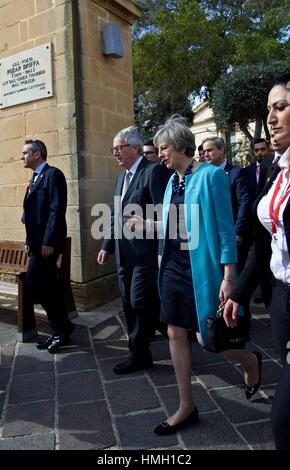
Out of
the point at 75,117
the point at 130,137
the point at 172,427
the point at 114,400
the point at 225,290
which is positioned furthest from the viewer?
the point at 75,117

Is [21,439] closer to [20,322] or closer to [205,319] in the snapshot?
[205,319]

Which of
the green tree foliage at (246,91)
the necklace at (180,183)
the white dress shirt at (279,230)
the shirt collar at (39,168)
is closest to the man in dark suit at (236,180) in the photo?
the shirt collar at (39,168)

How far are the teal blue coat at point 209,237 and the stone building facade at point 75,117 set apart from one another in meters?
2.71

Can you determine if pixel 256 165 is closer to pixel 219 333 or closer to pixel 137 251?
pixel 137 251

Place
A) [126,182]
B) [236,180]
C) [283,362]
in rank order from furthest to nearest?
[236,180]
[126,182]
[283,362]

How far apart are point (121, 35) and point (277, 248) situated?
15.1 feet

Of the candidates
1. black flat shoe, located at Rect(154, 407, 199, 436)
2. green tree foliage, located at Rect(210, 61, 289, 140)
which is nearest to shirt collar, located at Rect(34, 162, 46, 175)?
black flat shoe, located at Rect(154, 407, 199, 436)

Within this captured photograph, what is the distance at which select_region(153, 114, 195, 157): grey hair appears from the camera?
8.22ft

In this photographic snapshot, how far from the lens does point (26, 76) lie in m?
5.16

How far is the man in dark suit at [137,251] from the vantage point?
324 cm

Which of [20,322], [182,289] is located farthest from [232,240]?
[20,322]

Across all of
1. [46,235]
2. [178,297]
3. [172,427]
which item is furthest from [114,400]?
[46,235]

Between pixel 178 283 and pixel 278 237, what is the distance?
2.94 feet

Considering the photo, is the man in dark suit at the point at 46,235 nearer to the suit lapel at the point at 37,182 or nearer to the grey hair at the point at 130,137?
the suit lapel at the point at 37,182
